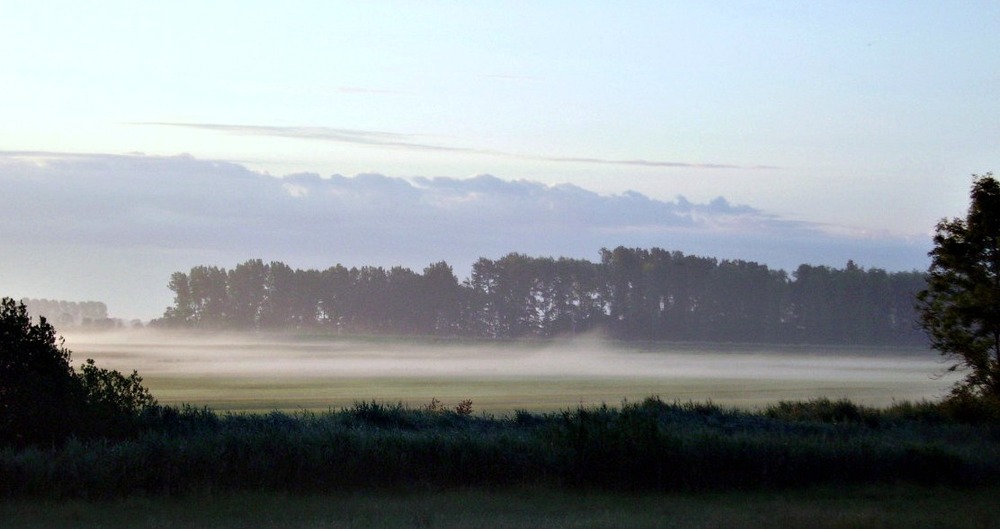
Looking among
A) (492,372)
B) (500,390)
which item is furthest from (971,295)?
(492,372)

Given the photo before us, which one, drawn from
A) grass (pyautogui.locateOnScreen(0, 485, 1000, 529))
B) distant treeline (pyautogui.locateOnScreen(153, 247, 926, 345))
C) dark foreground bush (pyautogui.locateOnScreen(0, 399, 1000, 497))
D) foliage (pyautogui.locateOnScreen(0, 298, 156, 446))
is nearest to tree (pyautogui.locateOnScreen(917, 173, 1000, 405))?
dark foreground bush (pyautogui.locateOnScreen(0, 399, 1000, 497))

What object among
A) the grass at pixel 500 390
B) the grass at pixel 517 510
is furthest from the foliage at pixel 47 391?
the grass at pixel 500 390

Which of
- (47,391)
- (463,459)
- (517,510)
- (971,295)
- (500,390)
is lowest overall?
(500,390)

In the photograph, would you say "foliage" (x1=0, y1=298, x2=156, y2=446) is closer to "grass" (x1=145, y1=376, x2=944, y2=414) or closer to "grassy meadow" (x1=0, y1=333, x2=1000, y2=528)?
"grassy meadow" (x1=0, y1=333, x2=1000, y2=528)

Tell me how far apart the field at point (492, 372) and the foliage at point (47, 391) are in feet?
55.4

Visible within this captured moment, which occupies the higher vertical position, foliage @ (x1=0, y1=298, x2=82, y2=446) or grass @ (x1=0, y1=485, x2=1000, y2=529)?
foliage @ (x1=0, y1=298, x2=82, y2=446)

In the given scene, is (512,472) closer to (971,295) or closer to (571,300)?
(971,295)

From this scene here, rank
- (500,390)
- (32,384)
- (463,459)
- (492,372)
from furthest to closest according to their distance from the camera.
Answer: (492,372) < (500,390) < (32,384) < (463,459)

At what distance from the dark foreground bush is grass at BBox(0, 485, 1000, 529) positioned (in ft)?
1.60

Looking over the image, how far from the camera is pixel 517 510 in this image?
16.3 metres

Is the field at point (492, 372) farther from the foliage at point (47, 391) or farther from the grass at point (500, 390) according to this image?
the foliage at point (47, 391)

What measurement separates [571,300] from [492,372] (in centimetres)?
3121

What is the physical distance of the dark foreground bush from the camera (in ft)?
55.6

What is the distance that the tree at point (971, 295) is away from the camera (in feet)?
95.7
